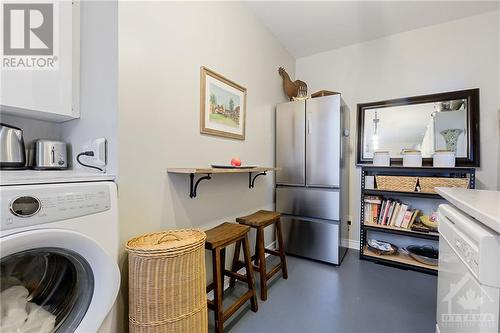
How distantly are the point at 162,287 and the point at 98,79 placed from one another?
114 centimetres

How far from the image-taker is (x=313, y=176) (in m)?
2.43

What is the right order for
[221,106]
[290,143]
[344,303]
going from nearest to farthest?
[344,303] < [221,106] < [290,143]

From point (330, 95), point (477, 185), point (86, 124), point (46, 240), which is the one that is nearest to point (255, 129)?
point (330, 95)

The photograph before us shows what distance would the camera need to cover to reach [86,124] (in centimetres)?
125

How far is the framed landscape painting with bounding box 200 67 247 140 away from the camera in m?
1.63

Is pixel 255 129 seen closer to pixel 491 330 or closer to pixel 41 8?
pixel 41 8

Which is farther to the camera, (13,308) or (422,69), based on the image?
(422,69)

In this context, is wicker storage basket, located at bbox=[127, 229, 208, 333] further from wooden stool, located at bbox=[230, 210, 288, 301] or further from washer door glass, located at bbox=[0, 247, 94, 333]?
wooden stool, located at bbox=[230, 210, 288, 301]

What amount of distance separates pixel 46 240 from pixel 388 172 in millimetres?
2810

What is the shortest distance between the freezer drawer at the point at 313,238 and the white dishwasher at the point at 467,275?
1197 mm

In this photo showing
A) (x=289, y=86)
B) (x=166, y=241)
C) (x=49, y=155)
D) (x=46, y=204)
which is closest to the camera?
(x=46, y=204)

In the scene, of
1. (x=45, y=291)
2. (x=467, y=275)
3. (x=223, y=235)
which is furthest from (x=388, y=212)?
(x=45, y=291)

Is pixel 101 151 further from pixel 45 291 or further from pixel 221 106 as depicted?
pixel 221 106

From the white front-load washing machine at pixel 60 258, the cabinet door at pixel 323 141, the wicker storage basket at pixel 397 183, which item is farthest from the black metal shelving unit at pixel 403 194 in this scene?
the white front-load washing machine at pixel 60 258
